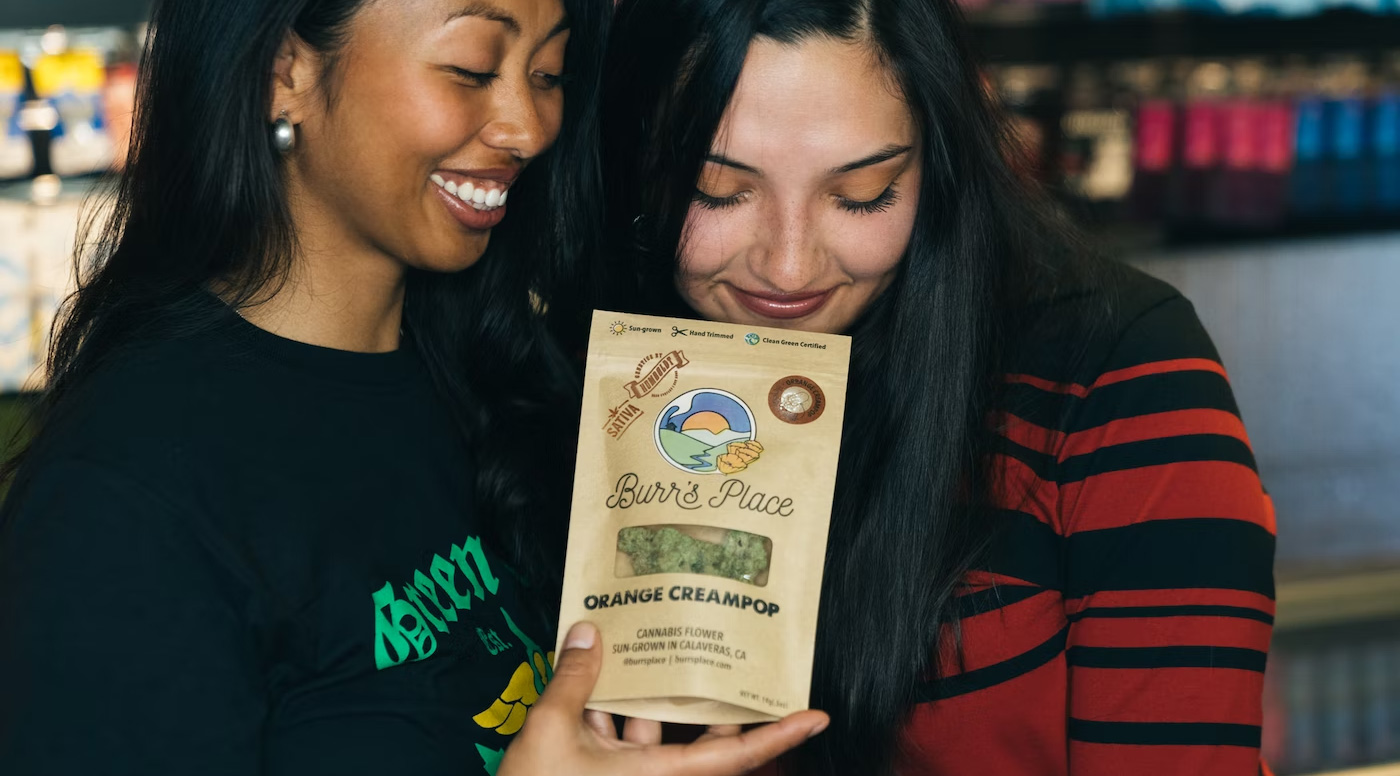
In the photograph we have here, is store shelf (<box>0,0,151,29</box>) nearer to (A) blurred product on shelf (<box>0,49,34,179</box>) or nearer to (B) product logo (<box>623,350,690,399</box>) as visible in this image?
(A) blurred product on shelf (<box>0,49,34,179</box>)

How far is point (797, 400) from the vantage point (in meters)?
1.25

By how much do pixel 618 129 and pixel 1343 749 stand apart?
2.42 meters

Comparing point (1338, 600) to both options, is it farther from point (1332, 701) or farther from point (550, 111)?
point (550, 111)

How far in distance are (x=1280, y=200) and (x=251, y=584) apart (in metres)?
3.64

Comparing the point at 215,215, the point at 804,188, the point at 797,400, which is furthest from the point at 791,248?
the point at 215,215

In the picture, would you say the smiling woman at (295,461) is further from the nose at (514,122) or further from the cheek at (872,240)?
the cheek at (872,240)

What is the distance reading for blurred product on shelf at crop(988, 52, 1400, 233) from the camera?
12.9 feet

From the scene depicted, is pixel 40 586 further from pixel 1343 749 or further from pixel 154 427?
pixel 1343 749

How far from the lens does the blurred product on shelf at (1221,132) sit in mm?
3934

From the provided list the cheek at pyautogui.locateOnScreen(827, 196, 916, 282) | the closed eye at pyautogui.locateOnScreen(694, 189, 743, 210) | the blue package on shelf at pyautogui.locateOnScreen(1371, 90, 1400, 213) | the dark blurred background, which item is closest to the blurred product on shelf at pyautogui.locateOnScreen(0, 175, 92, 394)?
the closed eye at pyautogui.locateOnScreen(694, 189, 743, 210)

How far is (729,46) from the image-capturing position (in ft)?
4.42

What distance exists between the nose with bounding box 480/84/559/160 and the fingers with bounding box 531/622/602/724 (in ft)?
1.63

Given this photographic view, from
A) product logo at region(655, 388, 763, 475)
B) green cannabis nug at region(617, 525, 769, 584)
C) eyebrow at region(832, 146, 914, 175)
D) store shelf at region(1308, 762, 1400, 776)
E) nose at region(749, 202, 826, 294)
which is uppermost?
eyebrow at region(832, 146, 914, 175)

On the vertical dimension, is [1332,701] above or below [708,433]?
below
